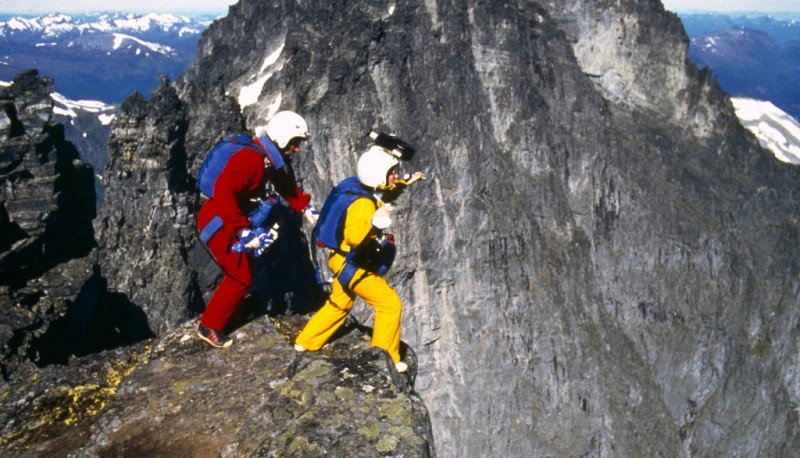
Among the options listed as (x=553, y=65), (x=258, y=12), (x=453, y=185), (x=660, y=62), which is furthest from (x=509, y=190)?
(x=258, y=12)

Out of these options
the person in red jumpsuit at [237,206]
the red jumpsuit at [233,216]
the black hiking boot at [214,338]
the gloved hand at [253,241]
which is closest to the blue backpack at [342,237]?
the gloved hand at [253,241]

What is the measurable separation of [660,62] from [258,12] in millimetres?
71872

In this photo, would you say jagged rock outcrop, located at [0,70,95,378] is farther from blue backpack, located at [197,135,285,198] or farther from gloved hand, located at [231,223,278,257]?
gloved hand, located at [231,223,278,257]

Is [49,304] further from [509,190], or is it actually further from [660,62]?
[660,62]

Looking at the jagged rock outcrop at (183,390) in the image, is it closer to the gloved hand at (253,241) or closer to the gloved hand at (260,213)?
the gloved hand at (253,241)

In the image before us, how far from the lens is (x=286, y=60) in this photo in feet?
257

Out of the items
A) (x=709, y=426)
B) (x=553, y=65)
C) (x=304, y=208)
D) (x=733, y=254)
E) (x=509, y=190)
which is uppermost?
(x=553, y=65)

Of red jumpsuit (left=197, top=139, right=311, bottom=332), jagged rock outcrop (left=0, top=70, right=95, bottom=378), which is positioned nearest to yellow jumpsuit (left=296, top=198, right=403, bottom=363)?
red jumpsuit (left=197, top=139, right=311, bottom=332)

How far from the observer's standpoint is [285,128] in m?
12.5

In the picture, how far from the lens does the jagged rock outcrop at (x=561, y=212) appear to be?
8200 cm

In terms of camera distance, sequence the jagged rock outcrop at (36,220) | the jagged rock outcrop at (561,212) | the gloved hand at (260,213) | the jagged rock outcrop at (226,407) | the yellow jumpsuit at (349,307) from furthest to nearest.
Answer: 1. the jagged rock outcrop at (561,212)
2. the jagged rock outcrop at (36,220)
3. the gloved hand at (260,213)
4. the yellow jumpsuit at (349,307)
5. the jagged rock outcrop at (226,407)

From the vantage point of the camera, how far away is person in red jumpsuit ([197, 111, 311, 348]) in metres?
12.0

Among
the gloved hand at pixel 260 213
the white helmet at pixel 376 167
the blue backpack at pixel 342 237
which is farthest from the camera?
the gloved hand at pixel 260 213

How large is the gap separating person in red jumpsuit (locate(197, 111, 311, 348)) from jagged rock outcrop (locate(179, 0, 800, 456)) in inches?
2497
